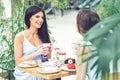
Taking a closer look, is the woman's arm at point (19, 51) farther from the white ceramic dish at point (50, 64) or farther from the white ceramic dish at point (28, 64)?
the white ceramic dish at point (50, 64)

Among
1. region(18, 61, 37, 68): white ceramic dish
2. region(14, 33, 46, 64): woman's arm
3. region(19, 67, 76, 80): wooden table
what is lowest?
region(19, 67, 76, 80): wooden table

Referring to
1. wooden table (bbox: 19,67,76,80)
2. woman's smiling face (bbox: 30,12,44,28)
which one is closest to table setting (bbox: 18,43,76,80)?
wooden table (bbox: 19,67,76,80)

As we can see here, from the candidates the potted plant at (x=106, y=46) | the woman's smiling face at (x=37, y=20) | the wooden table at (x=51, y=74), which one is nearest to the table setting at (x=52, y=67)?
the wooden table at (x=51, y=74)

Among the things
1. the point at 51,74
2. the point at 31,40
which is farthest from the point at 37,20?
the point at 51,74

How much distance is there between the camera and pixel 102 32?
47 cm

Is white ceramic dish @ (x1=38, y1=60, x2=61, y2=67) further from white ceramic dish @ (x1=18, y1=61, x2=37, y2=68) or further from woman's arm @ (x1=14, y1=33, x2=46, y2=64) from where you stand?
woman's arm @ (x1=14, y1=33, x2=46, y2=64)

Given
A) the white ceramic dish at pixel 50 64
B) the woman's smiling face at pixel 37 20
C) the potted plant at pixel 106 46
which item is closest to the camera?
the potted plant at pixel 106 46

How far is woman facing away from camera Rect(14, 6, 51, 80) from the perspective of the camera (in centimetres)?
284

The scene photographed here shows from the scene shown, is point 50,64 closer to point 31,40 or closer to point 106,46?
point 31,40

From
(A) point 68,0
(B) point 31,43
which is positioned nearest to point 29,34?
(B) point 31,43

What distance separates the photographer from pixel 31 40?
9.73ft

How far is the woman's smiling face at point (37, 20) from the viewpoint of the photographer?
292cm

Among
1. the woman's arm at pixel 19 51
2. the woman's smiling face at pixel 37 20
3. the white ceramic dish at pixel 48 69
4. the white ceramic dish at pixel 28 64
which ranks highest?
the woman's smiling face at pixel 37 20

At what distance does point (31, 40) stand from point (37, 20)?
234 mm
